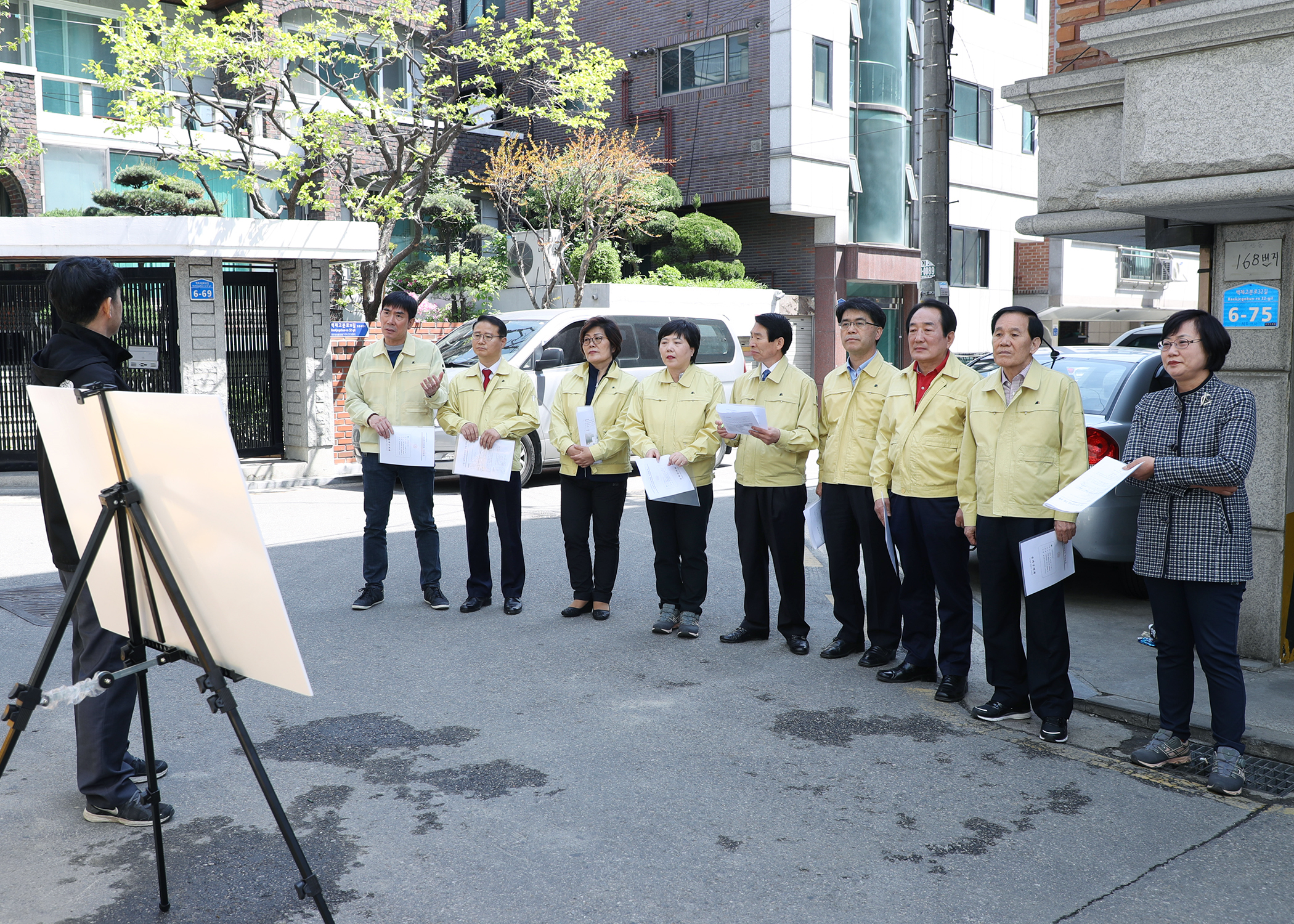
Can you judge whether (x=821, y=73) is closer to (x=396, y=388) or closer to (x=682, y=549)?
(x=396, y=388)

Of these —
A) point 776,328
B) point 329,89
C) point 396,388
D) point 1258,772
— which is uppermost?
point 329,89

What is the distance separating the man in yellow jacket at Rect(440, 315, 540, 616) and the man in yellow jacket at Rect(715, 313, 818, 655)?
5.02 feet

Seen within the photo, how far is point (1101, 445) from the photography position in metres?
7.13

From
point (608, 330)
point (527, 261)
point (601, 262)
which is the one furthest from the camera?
point (527, 261)

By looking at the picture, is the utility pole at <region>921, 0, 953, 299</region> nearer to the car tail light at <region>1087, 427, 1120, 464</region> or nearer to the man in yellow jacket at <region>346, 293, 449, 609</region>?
the car tail light at <region>1087, 427, 1120, 464</region>

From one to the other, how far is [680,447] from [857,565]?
1.26m

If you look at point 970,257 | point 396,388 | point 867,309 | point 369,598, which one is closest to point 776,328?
point 867,309

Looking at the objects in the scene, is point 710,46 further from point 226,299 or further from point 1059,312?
point 226,299

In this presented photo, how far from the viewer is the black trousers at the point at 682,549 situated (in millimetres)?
6793

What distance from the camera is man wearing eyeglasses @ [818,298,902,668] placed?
6043 mm

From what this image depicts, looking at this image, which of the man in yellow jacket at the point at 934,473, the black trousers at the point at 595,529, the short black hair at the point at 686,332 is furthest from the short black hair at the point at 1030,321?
the black trousers at the point at 595,529

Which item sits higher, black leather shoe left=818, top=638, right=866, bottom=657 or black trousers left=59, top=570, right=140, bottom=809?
black trousers left=59, top=570, right=140, bottom=809

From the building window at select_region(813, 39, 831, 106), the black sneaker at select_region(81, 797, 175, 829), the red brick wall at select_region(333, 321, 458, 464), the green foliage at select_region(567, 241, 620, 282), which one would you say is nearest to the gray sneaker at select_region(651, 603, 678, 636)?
the black sneaker at select_region(81, 797, 175, 829)

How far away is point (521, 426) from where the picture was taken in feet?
24.0
